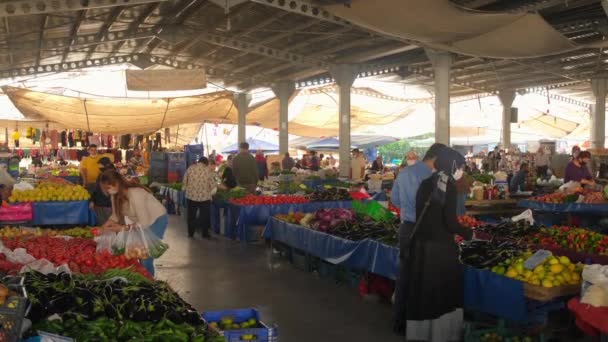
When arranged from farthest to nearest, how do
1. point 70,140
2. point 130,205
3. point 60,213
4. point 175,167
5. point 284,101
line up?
point 284,101 < point 70,140 < point 175,167 < point 60,213 < point 130,205

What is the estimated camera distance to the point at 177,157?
1783 centimetres

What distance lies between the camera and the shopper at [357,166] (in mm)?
17359

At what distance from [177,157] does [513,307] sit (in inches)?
539

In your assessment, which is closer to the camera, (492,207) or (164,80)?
(492,207)

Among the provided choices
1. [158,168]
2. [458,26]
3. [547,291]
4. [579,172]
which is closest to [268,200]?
[458,26]

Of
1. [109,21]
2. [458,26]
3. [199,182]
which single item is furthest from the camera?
[109,21]

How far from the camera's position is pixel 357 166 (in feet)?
57.2

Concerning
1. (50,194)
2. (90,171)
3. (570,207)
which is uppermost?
(90,171)

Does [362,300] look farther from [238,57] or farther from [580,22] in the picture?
[238,57]

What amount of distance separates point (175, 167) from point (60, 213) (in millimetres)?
7727

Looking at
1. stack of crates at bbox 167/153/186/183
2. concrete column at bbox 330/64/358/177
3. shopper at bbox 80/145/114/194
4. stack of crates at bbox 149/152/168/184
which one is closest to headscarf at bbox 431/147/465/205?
shopper at bbox 80/145/114/194

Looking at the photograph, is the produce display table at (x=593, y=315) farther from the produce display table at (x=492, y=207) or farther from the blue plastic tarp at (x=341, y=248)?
the produce display table at (x=492, y=207)

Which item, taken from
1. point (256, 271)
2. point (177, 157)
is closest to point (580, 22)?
point (256, 271)

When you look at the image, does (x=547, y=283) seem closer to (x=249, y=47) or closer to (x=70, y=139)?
(x=249, y=47)
